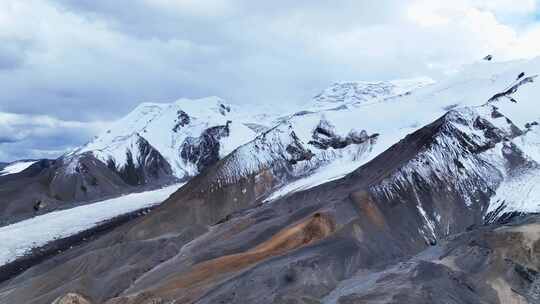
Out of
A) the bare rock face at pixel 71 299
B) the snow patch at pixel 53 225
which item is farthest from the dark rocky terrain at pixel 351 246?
the snow patch at pixel 53 225

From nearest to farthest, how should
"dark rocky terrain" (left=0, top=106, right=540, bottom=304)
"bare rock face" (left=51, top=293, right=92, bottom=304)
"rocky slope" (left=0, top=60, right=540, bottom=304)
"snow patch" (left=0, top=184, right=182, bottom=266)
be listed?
"dark rocky terrain" (left=0, top=106, right=540, bottom=304)
"rocky slope" (left=0, top=60, right=540, bottom=304)
"bare rock face" (left=51, top=293, right=92, bottom=304)
"snow patch" (left=0, top=184, right=182, bottom=266)

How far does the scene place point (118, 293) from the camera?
78.4m

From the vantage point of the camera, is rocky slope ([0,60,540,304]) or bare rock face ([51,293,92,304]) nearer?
rocky slope ([0,60,540,304])

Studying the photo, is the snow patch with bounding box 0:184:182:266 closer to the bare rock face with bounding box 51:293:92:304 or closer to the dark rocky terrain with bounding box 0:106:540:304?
the dark rocky terrain with bounding box 0:106:540:304

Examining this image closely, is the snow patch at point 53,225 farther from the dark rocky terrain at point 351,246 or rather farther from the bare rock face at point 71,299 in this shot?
the bare rock face at point 71,299

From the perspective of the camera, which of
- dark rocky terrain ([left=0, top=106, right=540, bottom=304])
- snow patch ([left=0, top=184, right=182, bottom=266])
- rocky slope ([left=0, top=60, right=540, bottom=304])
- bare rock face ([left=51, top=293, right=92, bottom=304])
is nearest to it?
dark rocky terrain ([left=0, top=106, right=540, bottom=304])

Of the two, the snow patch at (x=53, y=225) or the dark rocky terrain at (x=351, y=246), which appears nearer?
the dark rocky terrain at (x=351, y=246)

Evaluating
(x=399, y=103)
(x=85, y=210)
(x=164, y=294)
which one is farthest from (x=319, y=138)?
(x=164, y=294)

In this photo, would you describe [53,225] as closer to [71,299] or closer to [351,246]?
[71,299]

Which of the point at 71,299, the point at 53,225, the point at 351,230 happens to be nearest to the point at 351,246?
the point at 351,230

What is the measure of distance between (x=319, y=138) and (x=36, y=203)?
84.3m

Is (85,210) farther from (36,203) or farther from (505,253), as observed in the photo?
(505,253)

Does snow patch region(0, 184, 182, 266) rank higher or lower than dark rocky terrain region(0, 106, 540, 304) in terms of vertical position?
higher

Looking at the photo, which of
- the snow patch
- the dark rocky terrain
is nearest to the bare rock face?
the dark rocky terrain
